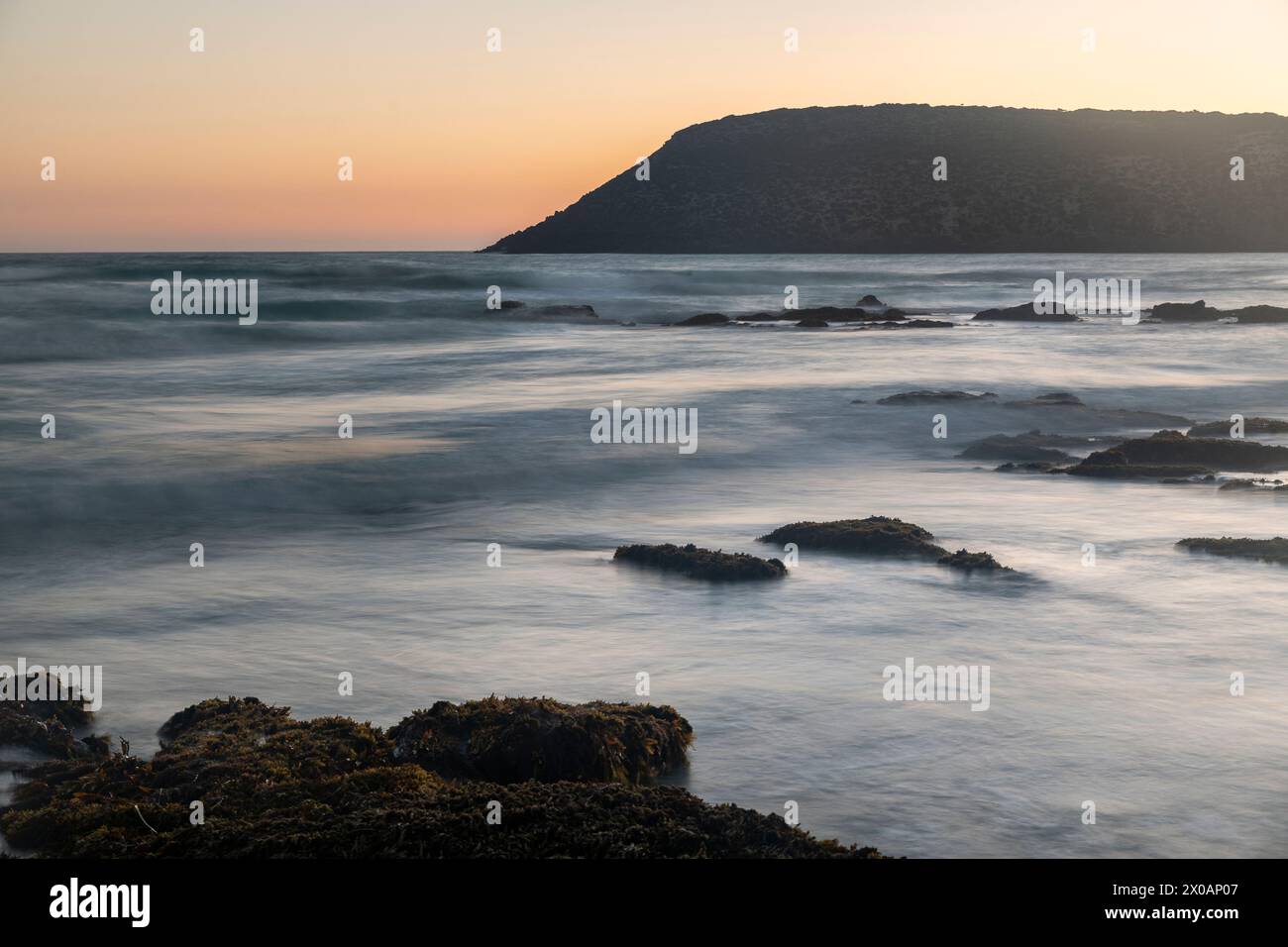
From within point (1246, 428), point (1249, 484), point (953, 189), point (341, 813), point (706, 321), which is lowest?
point (341, 813)

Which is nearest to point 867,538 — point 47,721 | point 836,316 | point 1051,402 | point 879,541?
point 879,541

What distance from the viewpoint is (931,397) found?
21922mm

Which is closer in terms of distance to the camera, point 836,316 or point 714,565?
point 714,565

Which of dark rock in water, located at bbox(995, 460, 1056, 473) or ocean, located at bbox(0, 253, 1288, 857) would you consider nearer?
ocean, located at bbox(0, 253, 1288, 857)

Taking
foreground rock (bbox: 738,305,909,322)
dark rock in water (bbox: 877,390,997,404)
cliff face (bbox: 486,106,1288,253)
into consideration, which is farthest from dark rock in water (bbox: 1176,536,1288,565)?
cliff face (bbox: 486,106,1288,253)

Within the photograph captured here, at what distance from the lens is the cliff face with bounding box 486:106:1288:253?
5059 inches

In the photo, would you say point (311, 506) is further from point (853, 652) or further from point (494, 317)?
point (494, 317)

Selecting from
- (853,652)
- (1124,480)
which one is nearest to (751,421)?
(1124,480)

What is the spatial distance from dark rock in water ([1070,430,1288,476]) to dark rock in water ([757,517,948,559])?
5383 millimetres

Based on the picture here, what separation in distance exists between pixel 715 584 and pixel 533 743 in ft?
13.0

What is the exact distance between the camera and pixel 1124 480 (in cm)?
1447

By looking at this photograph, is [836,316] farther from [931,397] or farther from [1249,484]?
[1249,484]

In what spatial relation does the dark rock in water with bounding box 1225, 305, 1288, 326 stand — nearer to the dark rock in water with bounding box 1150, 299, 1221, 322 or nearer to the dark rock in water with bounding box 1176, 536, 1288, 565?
the dark rock in water with bounding box 1150, 299, 1221, 322

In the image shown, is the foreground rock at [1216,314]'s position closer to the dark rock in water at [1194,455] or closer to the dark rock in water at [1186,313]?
the dark rock in water at [1186,313]
